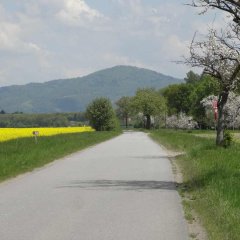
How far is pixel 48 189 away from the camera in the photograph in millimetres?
14602

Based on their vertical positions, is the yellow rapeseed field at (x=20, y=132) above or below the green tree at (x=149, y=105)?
below

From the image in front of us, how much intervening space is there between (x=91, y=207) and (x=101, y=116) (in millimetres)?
97404

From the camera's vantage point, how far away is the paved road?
8.80 metres

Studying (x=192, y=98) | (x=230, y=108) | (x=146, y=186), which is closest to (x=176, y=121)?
(x=192, y=98)

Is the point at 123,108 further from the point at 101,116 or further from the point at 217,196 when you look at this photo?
the point at 217,196

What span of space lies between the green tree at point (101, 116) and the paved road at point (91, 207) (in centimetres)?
8909

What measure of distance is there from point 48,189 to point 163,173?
20.4ft

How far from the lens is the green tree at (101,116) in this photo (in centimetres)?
10850

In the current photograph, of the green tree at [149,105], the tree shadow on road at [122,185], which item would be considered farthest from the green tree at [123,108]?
the tree shadow on road at [122,185]

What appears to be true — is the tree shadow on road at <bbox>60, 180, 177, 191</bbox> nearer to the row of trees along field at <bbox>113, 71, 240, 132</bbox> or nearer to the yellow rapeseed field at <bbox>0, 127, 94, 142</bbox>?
the yellow rapeseed field at <bbox>0, 127, 94, 142</bbox>

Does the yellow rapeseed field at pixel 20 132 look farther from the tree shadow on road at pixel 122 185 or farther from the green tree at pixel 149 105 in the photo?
the green tree at pixel 149 105

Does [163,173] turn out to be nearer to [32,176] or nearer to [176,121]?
[32,176]

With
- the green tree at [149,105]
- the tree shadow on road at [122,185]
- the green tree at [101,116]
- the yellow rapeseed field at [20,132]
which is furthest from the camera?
the green tree at [149,105]

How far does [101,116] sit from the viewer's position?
109m
